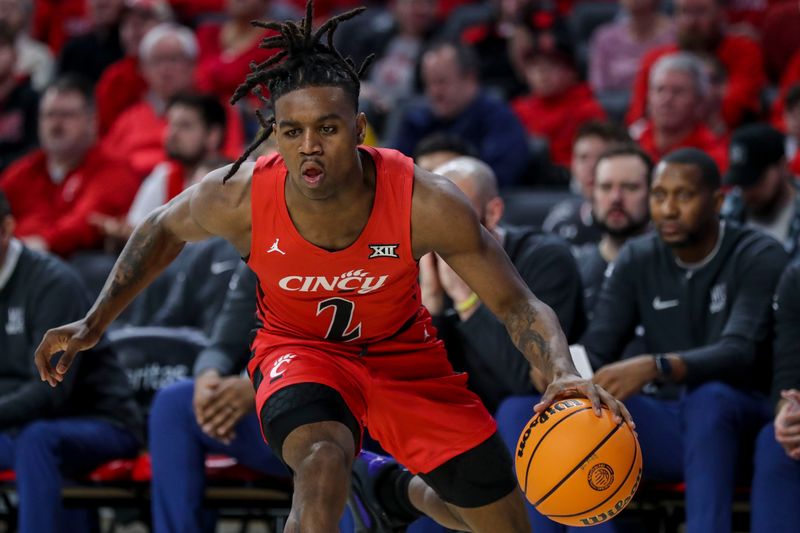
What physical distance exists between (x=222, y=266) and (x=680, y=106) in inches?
106

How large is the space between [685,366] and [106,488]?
8.35ft

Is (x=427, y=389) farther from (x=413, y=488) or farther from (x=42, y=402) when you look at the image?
(x=42, y=402)

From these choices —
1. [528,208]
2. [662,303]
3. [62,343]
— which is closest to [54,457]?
[62,343]

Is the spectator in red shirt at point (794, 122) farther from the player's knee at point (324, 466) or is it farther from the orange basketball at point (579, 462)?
the player's knee at point (324, 466)

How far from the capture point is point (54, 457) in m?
5.21

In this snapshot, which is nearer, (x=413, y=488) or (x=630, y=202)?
(x=413, y=488)

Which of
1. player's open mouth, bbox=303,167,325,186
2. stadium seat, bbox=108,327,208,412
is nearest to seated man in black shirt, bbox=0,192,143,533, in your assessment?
stadium seat, bbox=108,327,208,412

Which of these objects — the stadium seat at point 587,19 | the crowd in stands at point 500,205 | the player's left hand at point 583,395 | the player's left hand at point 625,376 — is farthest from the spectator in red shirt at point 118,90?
the player's left hand at point 583,395

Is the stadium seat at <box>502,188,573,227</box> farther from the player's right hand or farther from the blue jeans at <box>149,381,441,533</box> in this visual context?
the player's right hand

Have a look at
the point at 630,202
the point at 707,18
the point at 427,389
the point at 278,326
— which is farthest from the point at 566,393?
the point at 707,18

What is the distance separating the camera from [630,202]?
5969mm

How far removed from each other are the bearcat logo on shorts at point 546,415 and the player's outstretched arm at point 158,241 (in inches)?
41.4

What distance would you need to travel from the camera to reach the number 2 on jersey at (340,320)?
12.7 ft

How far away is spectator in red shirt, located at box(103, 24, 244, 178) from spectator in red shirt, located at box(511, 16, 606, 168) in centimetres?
204
